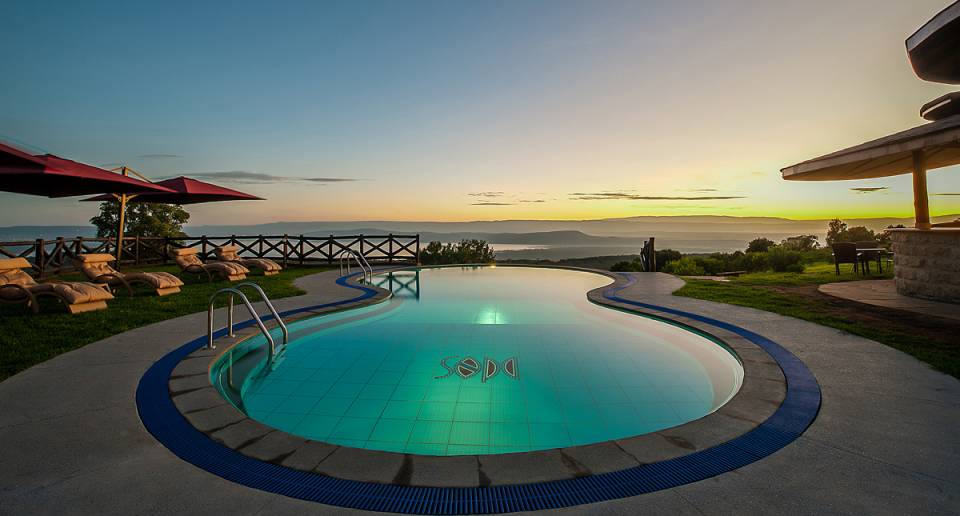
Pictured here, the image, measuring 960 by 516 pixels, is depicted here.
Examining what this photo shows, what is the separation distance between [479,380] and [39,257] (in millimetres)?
13763

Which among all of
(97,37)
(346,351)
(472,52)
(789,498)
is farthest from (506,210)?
(789,498)

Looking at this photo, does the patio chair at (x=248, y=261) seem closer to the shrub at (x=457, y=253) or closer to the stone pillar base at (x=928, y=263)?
the shrub at (x=457, y=253)

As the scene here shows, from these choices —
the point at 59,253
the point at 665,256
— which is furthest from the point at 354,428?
the point at 665,256

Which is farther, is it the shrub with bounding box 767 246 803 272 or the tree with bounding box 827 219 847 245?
the tree with bounding box 827 219 847 245

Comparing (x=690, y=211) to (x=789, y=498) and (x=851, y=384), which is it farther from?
(x=789, y=498)

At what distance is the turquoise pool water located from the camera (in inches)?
137

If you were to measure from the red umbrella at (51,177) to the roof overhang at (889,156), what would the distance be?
1280cm

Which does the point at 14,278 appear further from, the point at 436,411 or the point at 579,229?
the point at 579,229

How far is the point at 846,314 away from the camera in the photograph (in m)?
6.58

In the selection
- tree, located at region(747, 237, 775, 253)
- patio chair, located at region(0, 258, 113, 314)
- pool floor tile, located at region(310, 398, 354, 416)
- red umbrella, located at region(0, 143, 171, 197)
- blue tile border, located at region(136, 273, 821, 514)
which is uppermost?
red umbrella, located at region(0, 143, 171, 197)

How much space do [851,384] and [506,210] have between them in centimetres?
2508

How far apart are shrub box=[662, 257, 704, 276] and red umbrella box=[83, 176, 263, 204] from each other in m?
14.2

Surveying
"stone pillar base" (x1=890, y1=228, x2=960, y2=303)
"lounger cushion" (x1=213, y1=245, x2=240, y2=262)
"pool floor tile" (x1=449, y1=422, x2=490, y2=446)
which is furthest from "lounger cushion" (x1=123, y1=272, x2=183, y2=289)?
"stone pillar base" (x1=890, y1=228, x2=960, y2=303)

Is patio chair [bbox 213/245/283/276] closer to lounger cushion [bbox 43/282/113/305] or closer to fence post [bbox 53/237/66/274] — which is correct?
fence post [bbox 53/237/66/274]
